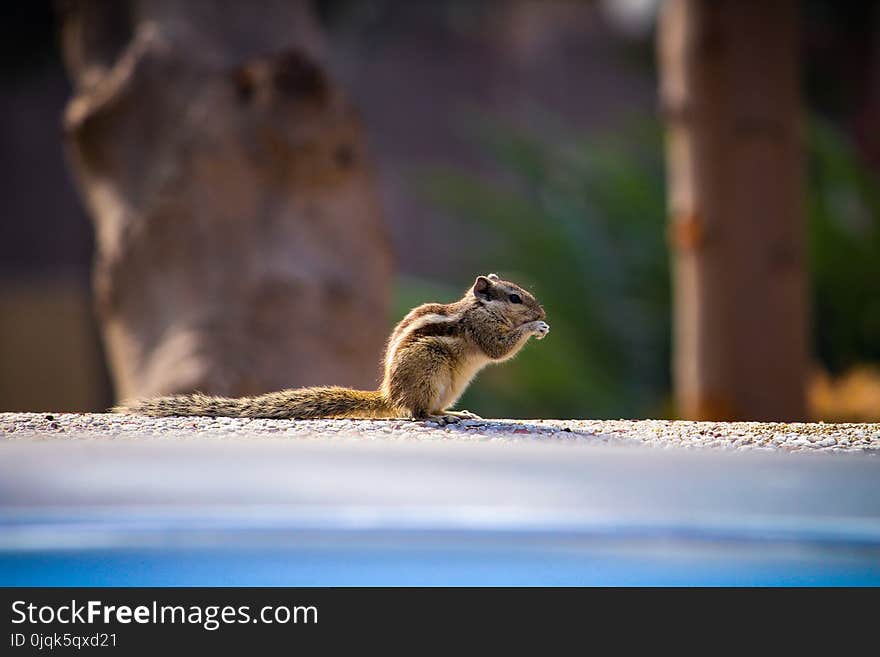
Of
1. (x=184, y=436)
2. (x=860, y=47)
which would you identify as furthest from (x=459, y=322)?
(x=860, y=47)

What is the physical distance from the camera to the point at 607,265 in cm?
800

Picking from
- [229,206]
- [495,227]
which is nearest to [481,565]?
[229,206]

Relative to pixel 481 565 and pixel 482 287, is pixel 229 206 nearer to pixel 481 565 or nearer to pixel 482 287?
pixel 482 287

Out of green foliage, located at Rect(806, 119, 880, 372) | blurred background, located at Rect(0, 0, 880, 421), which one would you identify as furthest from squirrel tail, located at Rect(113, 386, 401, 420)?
green foliage, located at Rect(806, 119, 880, 372)

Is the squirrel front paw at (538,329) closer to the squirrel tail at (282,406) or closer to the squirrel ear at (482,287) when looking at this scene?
the squirrel ear at (482,287)

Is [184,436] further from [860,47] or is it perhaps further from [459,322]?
[860,47]

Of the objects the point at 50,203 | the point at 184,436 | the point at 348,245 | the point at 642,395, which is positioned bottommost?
the point at 184,436

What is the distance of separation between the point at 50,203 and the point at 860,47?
769cm

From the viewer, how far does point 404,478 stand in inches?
78.5

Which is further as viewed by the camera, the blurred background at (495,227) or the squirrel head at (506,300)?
the blurred background at (495,227)

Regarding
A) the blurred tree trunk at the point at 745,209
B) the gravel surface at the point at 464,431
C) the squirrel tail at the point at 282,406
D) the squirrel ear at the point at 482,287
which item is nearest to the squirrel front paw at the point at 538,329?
the squirrel ear at the point at 482,287

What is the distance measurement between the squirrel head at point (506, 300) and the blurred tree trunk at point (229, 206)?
75.4 inches

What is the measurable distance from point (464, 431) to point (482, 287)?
0.57 meters

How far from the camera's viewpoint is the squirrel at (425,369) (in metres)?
2.93
